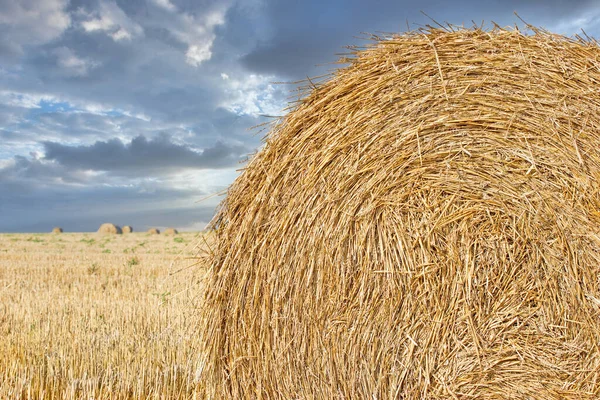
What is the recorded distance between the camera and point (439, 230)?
10.9 ft

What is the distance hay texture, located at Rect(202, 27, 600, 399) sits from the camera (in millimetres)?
3221

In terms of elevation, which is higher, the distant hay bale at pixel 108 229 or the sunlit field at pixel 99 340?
→ the distant hay bale at pixel 108 229

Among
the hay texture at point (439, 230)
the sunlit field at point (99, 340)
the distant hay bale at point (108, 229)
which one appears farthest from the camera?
the distant hay bale at point (108, 229)

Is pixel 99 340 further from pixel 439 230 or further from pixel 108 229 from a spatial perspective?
pixel 108 229

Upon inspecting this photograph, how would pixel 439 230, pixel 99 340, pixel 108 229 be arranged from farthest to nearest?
pixel 108 229
pixel 99 340
pixel 439 230

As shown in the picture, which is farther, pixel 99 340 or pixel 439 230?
pixel 99 340

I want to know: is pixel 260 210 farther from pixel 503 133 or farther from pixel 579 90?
pixel 579 90

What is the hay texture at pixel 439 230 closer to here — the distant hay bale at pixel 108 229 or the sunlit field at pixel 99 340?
the sunlit field at pixel 99 340

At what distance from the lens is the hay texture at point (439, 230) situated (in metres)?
3.22

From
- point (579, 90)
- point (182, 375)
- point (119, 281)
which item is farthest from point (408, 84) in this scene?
point (119, 281)

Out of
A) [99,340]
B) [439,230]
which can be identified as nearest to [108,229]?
[99,340]

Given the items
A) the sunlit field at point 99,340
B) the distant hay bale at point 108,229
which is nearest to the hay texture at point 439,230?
the sunlit field at point 99,340

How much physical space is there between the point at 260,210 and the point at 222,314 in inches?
30.5

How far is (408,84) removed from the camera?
136 inches
